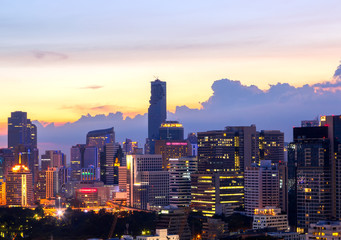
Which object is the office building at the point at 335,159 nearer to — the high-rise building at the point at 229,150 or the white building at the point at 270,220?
the white building at the point at 270,220

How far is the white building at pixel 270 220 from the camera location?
11512 centimetres

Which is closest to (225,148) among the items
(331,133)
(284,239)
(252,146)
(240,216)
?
(252,146)

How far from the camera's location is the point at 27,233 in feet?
418

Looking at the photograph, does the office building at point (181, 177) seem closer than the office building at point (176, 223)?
No

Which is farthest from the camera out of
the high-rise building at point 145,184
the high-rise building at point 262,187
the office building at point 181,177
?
the high-rise building at point 145,184

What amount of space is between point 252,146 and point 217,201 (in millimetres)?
19678

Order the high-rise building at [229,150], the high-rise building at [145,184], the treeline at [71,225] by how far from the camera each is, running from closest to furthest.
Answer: the treeline at [71,225] < the high-rise building at [229,150] < the high-rise building at [145,184]

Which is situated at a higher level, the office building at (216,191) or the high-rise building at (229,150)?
the high-rise building at (229,150)

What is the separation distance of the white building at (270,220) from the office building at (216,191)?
105 ft

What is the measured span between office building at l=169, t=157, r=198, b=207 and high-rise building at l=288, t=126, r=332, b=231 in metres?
50.6

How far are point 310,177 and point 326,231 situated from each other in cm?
2853

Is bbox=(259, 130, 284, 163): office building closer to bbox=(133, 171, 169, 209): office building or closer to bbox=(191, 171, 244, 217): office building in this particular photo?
bbox=(191, 171, 244, 217): office building

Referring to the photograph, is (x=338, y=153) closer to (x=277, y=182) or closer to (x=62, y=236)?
(x=277, y=182)

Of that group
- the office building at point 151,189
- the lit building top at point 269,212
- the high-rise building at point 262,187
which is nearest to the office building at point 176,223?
the lit building top at point 269,212
